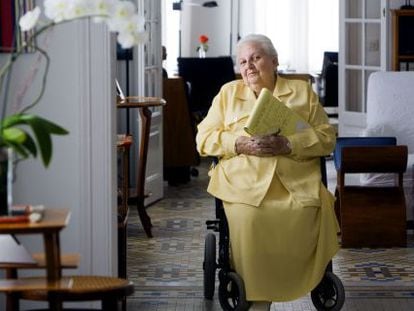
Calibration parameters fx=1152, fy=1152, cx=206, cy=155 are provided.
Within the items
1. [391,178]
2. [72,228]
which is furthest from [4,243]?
[391,178]

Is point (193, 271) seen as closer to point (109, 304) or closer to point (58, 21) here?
point (109, 304)

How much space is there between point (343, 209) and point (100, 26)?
2857 millimetres

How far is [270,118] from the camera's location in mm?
4969

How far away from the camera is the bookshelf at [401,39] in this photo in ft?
29.9

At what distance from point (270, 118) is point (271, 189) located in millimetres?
322

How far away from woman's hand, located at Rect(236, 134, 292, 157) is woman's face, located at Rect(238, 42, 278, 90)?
0.94 ft

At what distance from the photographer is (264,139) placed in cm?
501

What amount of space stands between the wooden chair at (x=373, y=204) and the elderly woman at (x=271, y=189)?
1.54 m

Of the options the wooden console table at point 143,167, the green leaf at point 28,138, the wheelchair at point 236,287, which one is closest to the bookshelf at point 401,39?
the wooden console table at point 143,167

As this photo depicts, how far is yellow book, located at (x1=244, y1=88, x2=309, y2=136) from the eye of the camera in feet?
16.1

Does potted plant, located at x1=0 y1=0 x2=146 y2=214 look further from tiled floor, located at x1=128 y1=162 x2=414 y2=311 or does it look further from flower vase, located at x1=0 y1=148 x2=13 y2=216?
tiled floor, located at x1=128 y1=162 x2=414 y2=311

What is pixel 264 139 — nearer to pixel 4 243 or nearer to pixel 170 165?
pixel 4 243

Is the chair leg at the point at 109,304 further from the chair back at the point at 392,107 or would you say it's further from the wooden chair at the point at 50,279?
the chair back at the point at 392,107

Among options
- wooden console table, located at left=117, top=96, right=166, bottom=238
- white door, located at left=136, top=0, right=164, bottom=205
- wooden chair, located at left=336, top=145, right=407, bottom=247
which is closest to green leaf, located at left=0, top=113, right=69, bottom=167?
wooden chair, located at left=336, top=145, right=407, bottom=247
